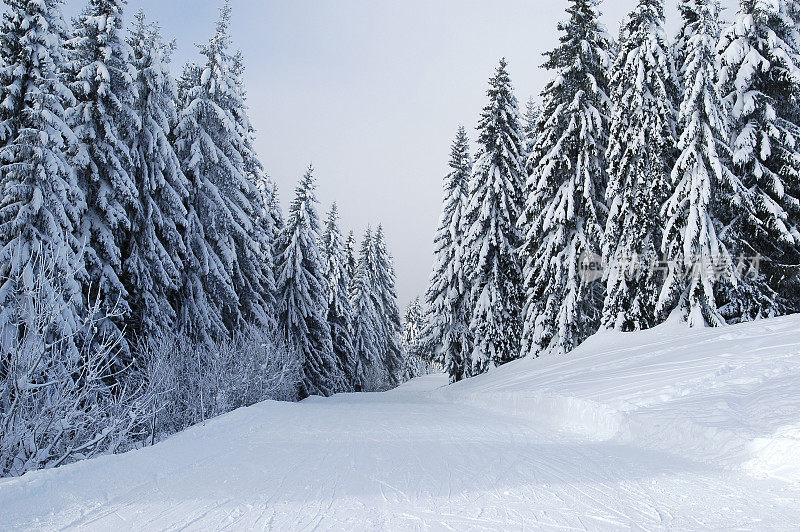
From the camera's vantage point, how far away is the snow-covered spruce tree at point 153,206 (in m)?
16.4

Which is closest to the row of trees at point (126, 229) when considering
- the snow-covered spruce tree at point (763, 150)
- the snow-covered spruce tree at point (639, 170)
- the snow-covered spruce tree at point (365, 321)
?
the snow-covered spruce tree at point (639, 170)

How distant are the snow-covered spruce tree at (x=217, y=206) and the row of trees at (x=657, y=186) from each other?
1014 centimetres

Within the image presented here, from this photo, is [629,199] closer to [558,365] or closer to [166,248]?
[558,365]

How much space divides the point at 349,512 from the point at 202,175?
18.8 meters

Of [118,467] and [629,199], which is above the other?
[629,199]

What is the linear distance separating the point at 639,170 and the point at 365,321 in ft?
90.1

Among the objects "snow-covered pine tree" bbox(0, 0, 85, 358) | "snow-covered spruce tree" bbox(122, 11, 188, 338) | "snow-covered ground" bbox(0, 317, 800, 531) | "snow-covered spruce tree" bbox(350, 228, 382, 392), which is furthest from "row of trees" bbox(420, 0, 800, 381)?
"snow-covered spruce tree" bbox(350, 228, 382, 392)

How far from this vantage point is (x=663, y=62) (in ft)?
53.5

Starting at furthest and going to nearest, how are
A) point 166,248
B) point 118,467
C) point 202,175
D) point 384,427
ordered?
point 202,175, point 166,248, point 384,427, point 118,467

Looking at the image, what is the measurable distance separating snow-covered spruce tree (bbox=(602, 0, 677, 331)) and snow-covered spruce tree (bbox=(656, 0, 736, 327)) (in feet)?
2.62

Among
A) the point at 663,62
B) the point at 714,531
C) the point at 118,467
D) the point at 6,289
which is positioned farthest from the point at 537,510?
the point at 663,62

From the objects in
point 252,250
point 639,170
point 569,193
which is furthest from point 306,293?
point 639,170

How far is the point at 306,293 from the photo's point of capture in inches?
1096

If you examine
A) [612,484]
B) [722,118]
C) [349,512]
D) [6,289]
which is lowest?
[612,484]
